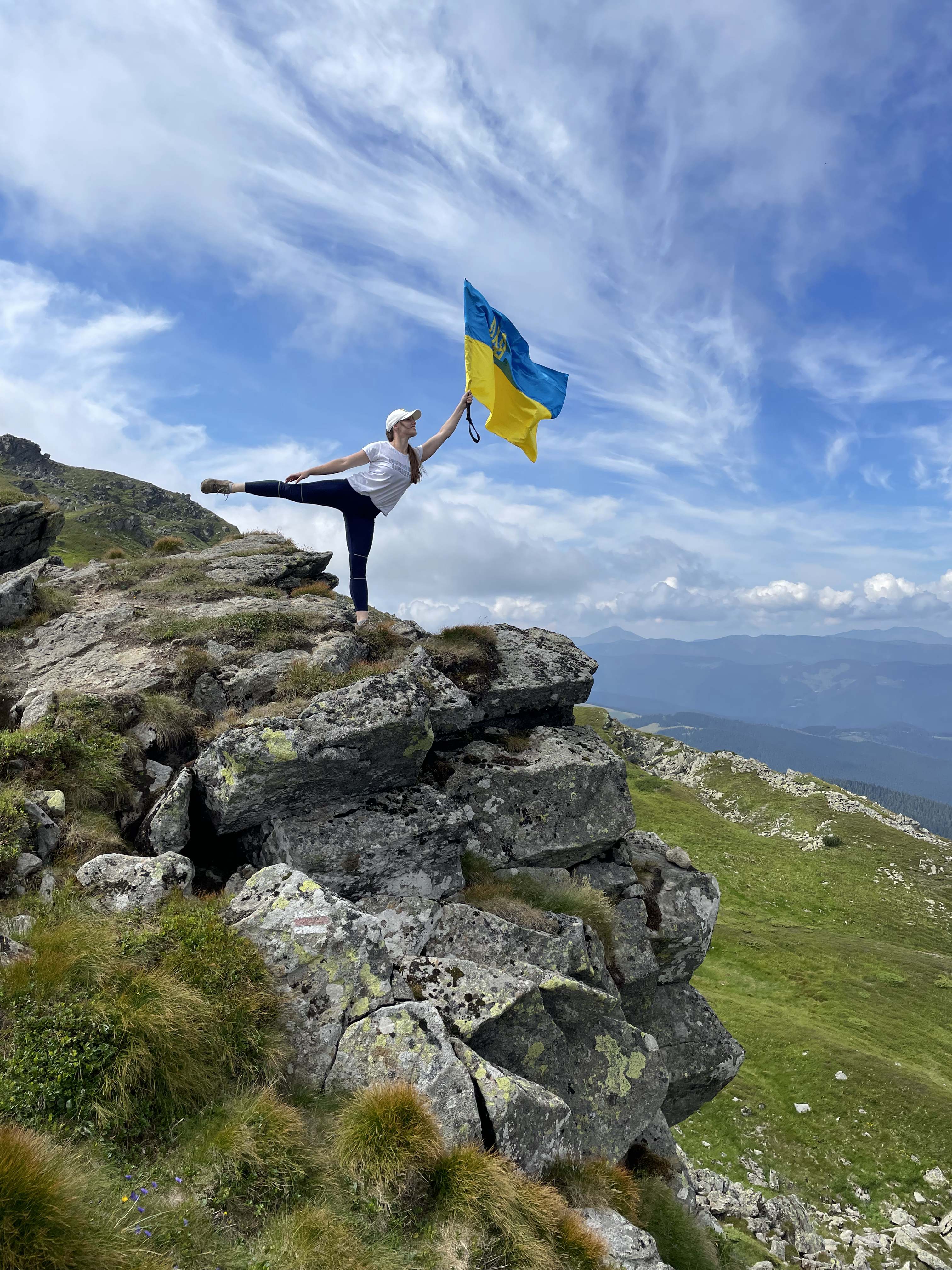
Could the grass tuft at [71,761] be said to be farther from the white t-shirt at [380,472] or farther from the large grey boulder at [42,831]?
the white t-shirt at [380,472]

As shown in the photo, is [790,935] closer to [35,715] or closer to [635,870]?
[635,870]

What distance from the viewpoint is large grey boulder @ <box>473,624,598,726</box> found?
18.5 m

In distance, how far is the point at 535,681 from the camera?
746 inches

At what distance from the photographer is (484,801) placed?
16234 mm

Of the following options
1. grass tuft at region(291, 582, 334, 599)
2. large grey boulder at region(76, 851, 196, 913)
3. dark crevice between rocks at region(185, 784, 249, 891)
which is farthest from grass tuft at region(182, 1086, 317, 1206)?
grass tuft at region(291, 582, 334, 599)

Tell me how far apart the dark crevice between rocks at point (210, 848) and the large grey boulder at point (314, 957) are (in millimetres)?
2956

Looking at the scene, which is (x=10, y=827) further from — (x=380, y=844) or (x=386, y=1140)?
(x=386, y=1140)

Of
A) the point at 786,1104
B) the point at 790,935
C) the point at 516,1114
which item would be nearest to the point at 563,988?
the point at 516,1114

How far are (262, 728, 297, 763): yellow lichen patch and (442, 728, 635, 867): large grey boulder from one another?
462cm

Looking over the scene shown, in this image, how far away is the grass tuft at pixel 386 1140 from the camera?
690cm

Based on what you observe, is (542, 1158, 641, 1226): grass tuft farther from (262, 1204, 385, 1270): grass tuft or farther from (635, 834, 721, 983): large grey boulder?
(635, 834, 721, 983): large grey boulder

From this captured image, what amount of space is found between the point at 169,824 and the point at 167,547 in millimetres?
21543

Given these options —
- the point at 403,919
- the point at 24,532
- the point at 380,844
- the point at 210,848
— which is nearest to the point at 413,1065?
the point at 403,919

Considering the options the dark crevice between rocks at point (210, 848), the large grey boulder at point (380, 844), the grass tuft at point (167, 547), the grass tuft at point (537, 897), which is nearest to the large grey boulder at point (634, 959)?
the grass tuft at point (537, 897)
